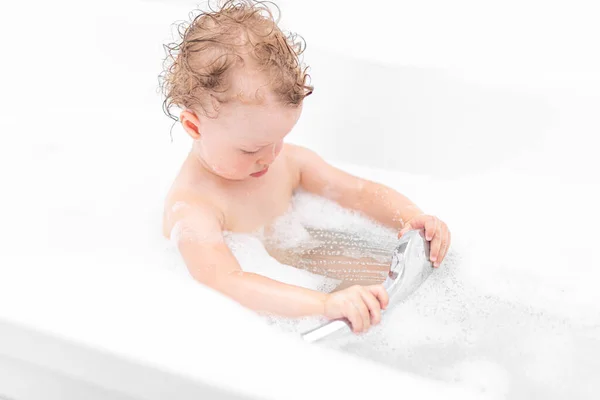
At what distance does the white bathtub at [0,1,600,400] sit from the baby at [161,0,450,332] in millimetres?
57

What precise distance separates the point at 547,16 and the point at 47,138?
937 millimetres

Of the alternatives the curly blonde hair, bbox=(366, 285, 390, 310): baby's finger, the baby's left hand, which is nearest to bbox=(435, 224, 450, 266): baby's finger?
the baby's left hand

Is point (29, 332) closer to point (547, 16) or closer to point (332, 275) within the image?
point (332, 275)

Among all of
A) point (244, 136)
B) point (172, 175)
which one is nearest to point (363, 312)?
point (244, 136)

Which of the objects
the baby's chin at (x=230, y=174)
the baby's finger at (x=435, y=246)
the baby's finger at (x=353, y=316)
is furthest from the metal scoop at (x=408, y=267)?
the baby's chin at (x=230, y=174)

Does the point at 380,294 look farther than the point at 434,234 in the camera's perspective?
No

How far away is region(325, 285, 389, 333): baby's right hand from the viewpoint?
861 millimetres

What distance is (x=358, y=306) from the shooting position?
2.83 ft

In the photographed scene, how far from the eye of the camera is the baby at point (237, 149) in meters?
0.89

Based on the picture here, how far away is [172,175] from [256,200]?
12.6 inches

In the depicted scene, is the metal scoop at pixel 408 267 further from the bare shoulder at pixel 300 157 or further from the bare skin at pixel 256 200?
the bare shoulder at pixel 300 157

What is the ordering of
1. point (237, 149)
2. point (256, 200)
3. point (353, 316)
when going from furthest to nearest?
1. point (256, 200)
2. point (237, 149)
3. point (353, 316)

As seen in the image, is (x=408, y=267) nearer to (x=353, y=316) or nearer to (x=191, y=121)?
(x=353, y=316)

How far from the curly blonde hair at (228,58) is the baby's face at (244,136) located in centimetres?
2
